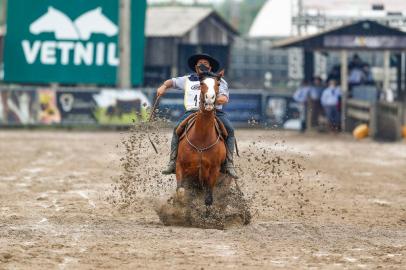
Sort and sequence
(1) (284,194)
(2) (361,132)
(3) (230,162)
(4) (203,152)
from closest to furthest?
(4) (203,152)
(3) (230,162)
(1) (284,194)
(2) (361,132)

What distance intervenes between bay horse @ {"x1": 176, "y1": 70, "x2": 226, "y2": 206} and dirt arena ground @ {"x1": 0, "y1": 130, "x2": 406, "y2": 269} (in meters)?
0.55

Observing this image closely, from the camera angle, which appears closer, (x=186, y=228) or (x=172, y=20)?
(x=186, y=228)

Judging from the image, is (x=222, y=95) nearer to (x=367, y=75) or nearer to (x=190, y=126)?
(x=190, y=126)

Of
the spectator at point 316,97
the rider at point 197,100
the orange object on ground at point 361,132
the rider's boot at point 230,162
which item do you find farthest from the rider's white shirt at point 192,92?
the spectator at point 316,97

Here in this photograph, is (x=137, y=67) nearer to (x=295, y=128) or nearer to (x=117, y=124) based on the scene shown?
(x=117, y=124)

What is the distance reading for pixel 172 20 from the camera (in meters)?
41.8

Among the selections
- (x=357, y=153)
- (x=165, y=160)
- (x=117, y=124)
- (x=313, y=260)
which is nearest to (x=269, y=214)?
(x=313, y=260)

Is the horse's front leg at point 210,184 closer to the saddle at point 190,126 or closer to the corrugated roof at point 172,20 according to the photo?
the saddle at point 190,126

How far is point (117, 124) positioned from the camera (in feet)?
100

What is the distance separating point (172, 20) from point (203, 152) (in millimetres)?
31357

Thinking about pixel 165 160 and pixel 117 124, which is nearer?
pixel 165 160

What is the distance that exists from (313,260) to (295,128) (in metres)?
22.8

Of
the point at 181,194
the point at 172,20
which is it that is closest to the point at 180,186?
the point at 181,194

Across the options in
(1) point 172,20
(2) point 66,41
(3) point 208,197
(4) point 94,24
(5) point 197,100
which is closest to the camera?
(3) point 208,197
